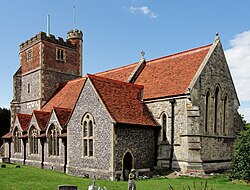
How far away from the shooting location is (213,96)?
81.4 ft

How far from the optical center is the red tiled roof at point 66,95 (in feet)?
101

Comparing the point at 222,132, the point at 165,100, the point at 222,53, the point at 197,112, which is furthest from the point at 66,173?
the point at 222,53

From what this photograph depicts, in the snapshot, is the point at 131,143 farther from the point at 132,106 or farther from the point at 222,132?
the point at 222,132

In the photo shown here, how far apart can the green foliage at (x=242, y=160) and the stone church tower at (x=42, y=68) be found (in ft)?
75.2

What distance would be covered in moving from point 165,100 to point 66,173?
9676mm

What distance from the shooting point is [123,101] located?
23.6 metres

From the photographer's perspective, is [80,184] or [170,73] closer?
[80,184]

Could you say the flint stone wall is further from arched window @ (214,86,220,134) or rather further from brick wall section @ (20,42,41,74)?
brick wall section @ (20,42,41,74)

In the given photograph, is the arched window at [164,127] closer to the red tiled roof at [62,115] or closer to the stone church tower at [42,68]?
the red tiled roof at [62,115]

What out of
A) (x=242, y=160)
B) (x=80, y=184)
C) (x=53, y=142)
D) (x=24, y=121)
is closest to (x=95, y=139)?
(x=80, y=184)

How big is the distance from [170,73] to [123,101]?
5414 millimetres

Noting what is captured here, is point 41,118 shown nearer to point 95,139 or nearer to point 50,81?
point 50,81

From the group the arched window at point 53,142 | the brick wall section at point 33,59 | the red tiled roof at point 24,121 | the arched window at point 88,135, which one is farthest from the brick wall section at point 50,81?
the arched window at point 88,135

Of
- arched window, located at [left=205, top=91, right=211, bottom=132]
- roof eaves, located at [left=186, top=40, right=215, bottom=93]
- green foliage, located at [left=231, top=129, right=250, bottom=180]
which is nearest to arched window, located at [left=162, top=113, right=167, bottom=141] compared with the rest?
roof eaves, located at [left=186, top=40, right=215, bottom=93]
